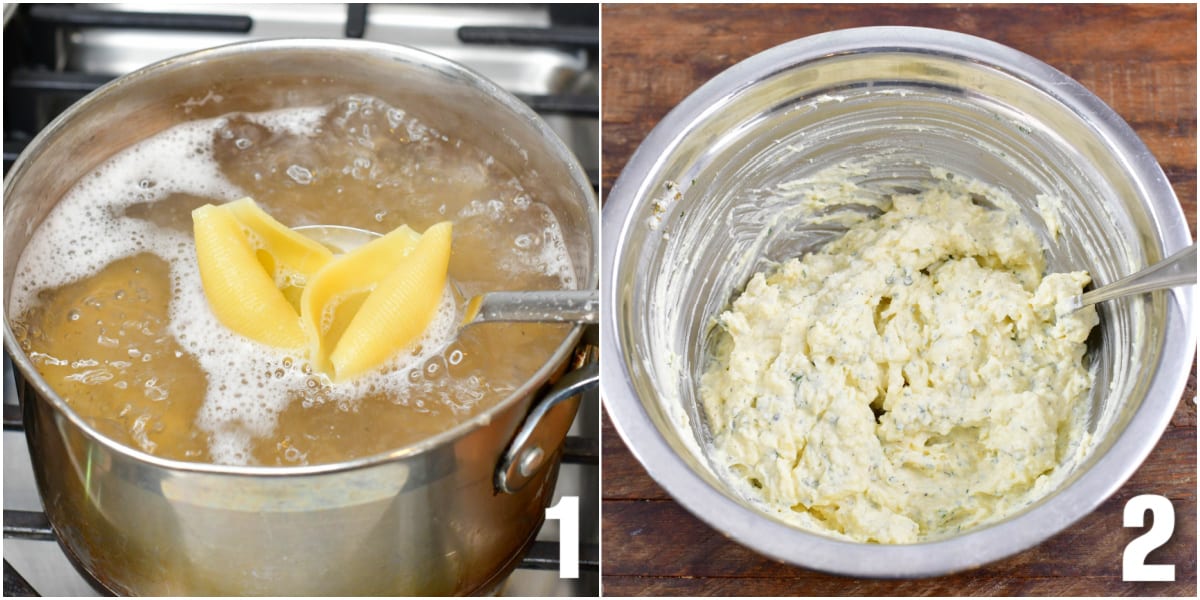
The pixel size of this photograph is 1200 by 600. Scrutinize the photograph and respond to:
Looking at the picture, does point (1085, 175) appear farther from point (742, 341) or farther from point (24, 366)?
point (24, 366)

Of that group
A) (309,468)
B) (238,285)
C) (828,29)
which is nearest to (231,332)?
(238,285)

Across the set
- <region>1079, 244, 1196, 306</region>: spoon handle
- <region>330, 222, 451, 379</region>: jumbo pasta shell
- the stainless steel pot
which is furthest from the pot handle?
<region>1079, 244, 1196, 306</region>: spoon handle

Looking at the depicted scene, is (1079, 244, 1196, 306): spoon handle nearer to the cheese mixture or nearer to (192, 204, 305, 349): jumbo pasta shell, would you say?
the cheese mixture

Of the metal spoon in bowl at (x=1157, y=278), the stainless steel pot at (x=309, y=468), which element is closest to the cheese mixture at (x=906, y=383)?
the metal spoon in bowl at (x=1157, y=278)

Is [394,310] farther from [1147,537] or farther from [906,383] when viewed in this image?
[1147,537]

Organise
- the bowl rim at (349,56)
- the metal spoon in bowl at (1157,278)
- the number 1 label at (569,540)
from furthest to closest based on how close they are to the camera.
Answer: the number 1 label at (569,540) → the metal spoon in bowl at (1157,278) → the bowl rim at (349,56)

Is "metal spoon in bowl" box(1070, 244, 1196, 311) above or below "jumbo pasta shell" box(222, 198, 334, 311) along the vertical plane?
below

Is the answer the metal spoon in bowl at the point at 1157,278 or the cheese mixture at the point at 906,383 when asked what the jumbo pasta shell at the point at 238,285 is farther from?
the metal spoon in bowl at the point at 1157,278
